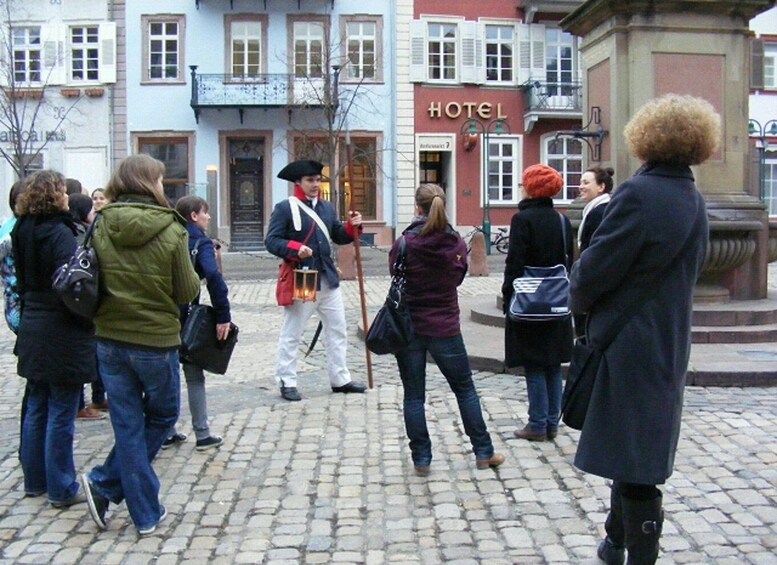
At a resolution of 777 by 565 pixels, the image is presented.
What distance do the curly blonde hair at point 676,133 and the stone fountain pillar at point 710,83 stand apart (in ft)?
20.9

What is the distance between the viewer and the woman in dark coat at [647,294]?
11.4 ft

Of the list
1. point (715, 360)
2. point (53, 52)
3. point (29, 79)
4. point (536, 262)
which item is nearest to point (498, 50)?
point (53, 52)

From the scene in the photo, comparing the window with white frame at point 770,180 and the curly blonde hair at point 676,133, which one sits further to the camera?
the window with white frame at point 770,180

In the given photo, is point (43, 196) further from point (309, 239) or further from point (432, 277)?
point (309, 239)

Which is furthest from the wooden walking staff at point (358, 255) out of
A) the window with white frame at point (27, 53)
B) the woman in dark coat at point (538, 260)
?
the window with white frame at point (27, 53)

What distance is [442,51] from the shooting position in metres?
32.1

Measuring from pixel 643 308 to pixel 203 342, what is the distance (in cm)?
307

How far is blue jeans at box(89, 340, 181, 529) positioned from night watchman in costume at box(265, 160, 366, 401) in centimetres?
284

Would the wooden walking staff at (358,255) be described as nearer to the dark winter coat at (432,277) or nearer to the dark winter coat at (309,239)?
the dark winter coat at (309,239)

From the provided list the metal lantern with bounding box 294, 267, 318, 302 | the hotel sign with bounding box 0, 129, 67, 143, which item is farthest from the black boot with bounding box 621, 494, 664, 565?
the hotel sign with bounding box 0, 129, 67, 143

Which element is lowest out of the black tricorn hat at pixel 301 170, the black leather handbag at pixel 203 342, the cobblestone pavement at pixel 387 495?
the cobblestone pavement at pixel 387 495

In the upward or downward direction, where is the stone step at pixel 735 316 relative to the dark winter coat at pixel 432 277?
downward

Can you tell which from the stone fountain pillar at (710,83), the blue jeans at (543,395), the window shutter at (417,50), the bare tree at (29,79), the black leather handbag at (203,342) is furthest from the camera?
the window shutter at (417,50)

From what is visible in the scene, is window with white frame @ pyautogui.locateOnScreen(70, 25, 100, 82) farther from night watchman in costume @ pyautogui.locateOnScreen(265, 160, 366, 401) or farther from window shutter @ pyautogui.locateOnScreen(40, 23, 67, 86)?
night watchman in costume @ pyautogui.locateOnScreen(265, 160, 366, 401)
